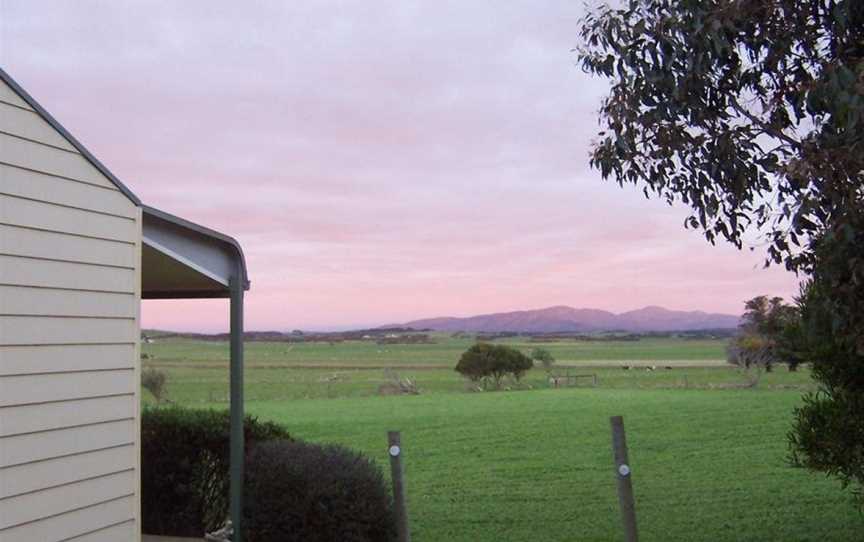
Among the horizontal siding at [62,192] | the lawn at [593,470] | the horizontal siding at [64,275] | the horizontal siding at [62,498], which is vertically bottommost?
the lawn at [593,470]

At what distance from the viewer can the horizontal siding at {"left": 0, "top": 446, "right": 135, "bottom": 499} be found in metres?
4.78

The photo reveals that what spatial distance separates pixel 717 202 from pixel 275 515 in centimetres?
422

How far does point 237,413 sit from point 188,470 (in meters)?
1.06

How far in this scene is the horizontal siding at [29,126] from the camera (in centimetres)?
480

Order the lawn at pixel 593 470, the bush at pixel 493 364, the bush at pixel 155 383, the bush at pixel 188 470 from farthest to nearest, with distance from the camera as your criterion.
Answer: the bush at pixel 493 364
the bush at pixel 155 383
the lawn at pixel 593 470
the bush at pixel 188 470

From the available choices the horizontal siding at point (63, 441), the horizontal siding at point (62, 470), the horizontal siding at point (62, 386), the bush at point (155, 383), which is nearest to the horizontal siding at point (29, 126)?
the horizontal siding at point (62, 386)

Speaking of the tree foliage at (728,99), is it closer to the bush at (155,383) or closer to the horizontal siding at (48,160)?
the horizontal siding at (48,160)

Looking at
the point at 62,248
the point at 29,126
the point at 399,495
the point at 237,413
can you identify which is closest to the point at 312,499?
the point at 399,495

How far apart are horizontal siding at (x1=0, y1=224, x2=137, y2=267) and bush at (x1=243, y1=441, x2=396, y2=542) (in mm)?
2356

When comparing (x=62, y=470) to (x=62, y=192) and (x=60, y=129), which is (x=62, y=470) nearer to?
(x=62, y=192)

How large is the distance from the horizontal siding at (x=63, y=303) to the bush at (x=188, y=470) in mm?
2691

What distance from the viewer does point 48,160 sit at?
201 inches

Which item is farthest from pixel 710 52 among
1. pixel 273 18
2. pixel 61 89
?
pixel 61 89

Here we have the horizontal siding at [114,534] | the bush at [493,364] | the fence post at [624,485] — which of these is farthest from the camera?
the bush at [493,364]
